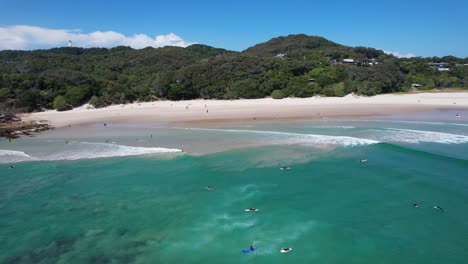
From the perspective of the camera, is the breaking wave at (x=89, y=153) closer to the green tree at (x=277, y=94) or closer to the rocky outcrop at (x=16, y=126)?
the rocky outcrop at (x=16, y=126)

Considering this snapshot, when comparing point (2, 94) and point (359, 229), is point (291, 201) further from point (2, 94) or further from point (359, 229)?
point (2, 94)

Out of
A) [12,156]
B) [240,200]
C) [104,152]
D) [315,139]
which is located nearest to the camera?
[240,200]

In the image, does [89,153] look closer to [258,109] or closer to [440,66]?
[258,109]

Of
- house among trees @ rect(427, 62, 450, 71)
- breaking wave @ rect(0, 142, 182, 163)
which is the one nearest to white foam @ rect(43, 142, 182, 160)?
breaking wave @ rect(0, 142, 182, 163)

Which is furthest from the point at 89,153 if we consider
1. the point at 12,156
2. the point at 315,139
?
the point at 315,139

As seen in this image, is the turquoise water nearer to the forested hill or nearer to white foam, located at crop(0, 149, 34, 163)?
white foam, located at crop(0, 149, 34, 163)

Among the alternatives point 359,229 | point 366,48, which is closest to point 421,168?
point 359,229

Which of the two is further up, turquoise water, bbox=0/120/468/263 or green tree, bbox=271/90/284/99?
green tree, bbox=271/90/284/99
